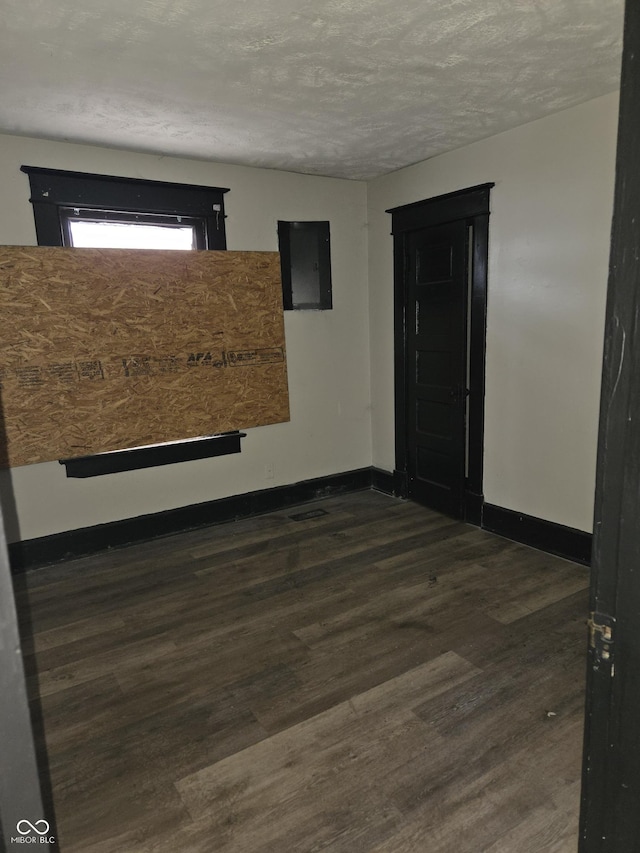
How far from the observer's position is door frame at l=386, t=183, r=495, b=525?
3.80 metres

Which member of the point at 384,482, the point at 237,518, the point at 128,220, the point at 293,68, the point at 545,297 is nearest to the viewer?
the point at 293,68

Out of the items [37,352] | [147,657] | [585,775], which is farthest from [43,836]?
[37,352]

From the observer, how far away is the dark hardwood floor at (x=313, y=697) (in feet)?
5.64

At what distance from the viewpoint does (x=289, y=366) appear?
4.55 meters

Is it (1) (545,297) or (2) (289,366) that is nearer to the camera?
(1) (545,297)

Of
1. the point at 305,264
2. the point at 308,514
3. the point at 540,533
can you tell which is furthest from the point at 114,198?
the point at 540,533

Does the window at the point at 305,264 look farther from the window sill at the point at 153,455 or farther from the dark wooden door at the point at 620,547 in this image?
the dark wooden door at the point at 620,547

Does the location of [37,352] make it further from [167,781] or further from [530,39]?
[530,39]

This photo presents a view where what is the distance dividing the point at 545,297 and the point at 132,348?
9.33 ft

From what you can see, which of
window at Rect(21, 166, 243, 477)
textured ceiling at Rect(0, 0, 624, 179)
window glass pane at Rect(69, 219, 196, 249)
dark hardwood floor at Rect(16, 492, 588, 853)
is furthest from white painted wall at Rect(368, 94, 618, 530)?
window glass pane at Rect(69, 219, 196, 249)

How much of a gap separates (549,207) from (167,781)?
143 inches

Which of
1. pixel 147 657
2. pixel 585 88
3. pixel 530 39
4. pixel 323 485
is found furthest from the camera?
pixel 323 485

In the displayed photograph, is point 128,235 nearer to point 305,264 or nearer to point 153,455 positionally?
point 305,264

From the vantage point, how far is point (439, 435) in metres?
4.39
